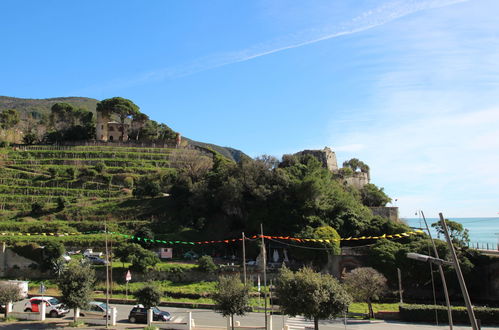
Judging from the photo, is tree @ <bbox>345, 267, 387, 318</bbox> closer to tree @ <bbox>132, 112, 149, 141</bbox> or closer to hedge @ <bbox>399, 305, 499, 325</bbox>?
hedge @ <bbox>399, 305, 499, 325</bbox>

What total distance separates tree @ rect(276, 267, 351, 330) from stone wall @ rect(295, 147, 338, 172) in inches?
1958

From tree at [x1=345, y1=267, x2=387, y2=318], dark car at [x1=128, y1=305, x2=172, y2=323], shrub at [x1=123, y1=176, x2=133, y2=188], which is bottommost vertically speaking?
dark car at [x1=128, y1=305, x2=172, y2=323]

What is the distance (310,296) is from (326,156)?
54286 millimetres

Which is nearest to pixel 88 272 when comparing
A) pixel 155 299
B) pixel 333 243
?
pixel 155 299

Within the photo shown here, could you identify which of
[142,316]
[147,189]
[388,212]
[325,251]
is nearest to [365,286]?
[325,251]

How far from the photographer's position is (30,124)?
110688 mm

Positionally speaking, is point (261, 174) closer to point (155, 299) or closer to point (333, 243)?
point (333, 243)

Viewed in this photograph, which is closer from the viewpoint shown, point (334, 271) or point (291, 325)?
point (291, 325)

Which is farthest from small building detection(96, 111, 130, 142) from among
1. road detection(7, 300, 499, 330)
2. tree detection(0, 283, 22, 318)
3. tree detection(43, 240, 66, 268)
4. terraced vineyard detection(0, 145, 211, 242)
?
tree detection(0, 283, 22, 318)

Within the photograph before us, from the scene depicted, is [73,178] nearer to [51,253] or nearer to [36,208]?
[36,208]

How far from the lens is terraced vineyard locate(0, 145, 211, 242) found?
178ft

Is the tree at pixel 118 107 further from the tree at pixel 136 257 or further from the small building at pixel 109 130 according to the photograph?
the tree at pixel 136 257

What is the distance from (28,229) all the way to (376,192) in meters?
46.1

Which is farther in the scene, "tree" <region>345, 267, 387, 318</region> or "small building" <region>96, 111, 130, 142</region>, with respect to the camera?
"small building" <region>96, 111, 130, 142</region>
